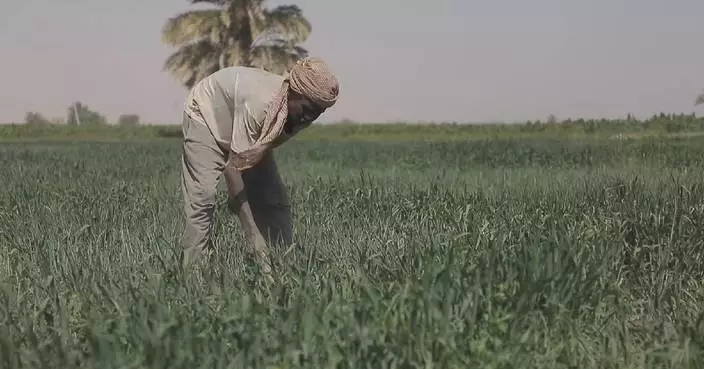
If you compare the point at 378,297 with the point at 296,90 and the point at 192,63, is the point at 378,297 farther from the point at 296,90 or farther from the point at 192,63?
the point at 192,63

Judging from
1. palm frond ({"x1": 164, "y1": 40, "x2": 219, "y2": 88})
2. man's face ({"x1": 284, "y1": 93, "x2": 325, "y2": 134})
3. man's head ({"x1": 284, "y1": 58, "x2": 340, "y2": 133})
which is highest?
palm frond ({"x1": 164, "y1": 40, "x2": 219, "y2": 88})

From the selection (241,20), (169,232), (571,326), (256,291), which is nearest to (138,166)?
(169,232)

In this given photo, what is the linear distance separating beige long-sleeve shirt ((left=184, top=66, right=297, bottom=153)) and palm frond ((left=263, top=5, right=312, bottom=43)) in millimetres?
31253

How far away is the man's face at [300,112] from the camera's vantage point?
14.4 feet

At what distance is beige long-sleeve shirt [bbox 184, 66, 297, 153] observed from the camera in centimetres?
451

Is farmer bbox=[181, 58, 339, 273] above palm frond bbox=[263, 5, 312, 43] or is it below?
below

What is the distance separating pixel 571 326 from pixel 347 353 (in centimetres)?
91

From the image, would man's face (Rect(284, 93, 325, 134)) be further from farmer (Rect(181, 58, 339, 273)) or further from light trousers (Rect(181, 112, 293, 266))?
light trousers (Rect(181, 112, 293, 266))

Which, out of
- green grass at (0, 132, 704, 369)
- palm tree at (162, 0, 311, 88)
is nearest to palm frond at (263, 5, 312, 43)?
palm tree at (162, 0, 311, 88)

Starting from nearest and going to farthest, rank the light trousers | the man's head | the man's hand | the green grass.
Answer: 1. the green grass
2. the man's head
3. the man's hand
4. the light trousers

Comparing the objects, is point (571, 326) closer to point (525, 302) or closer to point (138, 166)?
point (525, 302)

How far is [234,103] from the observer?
4648mm

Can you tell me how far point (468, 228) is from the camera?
4.94 m

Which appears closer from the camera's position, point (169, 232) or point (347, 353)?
point (347, 353)
